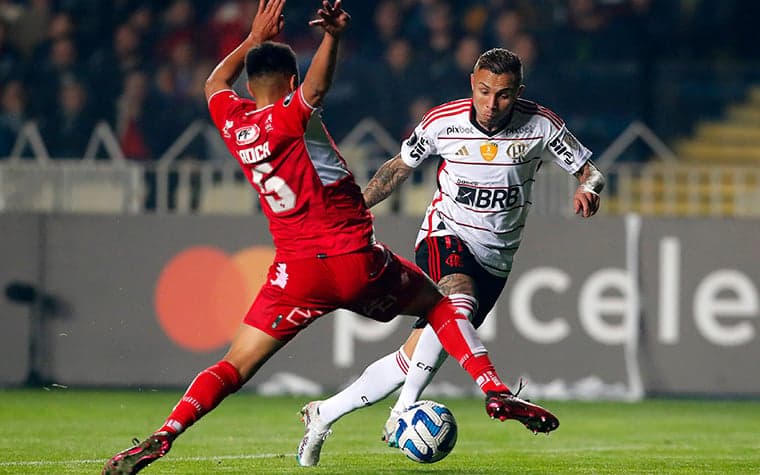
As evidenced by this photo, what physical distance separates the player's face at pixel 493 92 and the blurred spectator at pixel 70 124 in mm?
7431

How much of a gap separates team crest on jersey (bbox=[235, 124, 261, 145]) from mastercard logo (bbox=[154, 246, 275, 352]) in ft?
21.2

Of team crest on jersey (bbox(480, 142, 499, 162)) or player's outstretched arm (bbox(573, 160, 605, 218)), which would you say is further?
team crest on jersey (bbox(480, 142, 499, 162))

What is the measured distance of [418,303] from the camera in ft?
22.8

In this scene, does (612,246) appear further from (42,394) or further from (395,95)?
(42,394)

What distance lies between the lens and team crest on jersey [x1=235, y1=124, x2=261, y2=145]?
6398 millimetres

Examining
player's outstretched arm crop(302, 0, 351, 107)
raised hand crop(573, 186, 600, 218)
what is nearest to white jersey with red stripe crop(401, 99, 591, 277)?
raised hand crop(573, 186, 600, 218)

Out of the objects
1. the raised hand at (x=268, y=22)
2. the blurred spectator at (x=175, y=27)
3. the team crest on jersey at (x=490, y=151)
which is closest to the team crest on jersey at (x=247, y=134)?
the raised hand at (x=268, y=22)

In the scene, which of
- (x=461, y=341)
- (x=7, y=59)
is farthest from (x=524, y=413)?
(x=7, y=59)

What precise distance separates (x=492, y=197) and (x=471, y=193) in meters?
0.12

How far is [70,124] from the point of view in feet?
49.1

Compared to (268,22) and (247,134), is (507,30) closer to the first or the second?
(268,22)

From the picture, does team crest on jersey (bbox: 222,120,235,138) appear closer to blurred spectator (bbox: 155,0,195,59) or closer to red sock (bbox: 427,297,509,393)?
red sock (bbox: 427,297,509,393)

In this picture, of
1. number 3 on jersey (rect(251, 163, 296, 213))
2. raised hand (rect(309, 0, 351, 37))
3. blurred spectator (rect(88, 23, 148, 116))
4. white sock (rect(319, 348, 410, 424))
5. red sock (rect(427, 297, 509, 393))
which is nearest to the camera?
raised hand (rect(309, 0, 351, 37))

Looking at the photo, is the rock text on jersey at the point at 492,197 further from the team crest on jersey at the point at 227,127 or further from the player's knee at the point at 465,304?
the team crest on jersey at the point at 227,127
